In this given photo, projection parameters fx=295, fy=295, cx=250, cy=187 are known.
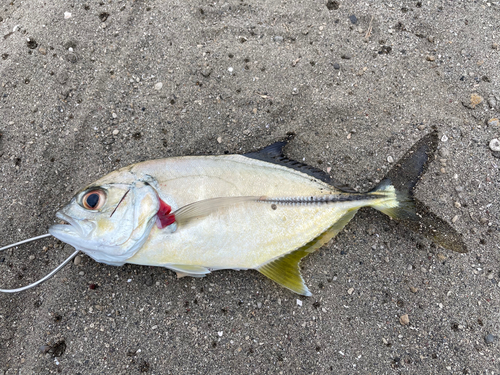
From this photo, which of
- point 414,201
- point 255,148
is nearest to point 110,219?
point 255,148

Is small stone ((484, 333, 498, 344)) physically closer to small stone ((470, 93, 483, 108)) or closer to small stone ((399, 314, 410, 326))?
small stone ((399, 314, 410, 326))

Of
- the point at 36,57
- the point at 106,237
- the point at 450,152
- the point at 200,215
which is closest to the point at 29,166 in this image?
the point at 36,57

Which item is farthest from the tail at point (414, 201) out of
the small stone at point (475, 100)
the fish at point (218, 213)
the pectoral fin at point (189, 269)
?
the pectoral fin at point (189, 269)

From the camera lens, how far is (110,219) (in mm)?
1739

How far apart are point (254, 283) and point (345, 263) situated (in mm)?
678

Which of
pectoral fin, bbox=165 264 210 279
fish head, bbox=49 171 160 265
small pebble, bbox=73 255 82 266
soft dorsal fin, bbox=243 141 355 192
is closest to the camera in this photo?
fish head, bbox=49 171 160 265

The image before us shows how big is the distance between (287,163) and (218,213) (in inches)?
23.3

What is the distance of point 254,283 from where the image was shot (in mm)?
2127

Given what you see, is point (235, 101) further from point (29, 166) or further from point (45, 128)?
point (29, 166)

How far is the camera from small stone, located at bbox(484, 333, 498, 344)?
2.02 metres

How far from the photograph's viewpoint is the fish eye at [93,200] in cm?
176

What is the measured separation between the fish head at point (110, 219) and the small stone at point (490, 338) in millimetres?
2379

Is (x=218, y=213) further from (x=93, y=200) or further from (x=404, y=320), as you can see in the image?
(x=404, y=320)

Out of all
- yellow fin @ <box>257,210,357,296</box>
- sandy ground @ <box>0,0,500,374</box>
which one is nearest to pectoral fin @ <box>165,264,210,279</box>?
sandy ground @ <box>0,0,500,374</box>
